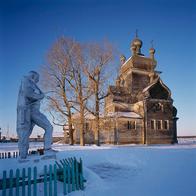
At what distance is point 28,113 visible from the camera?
8.62 m

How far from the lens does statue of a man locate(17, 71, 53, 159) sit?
8.46 metres

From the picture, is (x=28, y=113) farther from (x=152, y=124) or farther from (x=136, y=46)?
(x=136, y=46)

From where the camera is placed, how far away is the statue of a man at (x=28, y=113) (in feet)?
27.8

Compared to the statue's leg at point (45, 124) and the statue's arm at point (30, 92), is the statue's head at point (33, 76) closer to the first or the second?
→ the statue's arm at point (30, 92)

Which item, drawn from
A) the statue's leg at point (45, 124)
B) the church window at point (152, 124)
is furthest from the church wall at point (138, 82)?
the statue's leg at point (45, 124)

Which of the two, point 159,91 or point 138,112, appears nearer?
point 138,112

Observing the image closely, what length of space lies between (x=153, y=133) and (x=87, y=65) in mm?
16242

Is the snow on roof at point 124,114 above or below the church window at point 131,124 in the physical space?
above

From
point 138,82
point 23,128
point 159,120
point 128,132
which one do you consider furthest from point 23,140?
point 138,82

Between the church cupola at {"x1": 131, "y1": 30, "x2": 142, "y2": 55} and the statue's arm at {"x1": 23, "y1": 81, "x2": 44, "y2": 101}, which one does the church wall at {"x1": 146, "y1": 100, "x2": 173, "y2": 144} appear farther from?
the statue's arm at {"x1": 23, "y1": 81, "x2": 44, "y2": 101}

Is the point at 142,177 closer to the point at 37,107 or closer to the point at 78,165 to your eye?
the point at 78,165

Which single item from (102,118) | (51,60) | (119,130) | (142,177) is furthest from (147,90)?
(142,177)

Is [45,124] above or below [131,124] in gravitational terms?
above

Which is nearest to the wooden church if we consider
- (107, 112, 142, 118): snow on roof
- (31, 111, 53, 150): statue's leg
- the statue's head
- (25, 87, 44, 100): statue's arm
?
(107, 112, 142, 118): snow on roof
